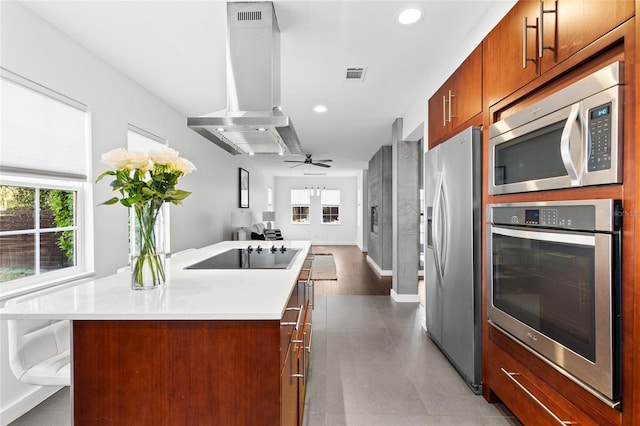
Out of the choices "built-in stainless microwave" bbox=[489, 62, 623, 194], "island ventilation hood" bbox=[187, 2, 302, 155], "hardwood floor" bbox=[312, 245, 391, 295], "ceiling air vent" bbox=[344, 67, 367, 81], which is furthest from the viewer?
"hardwood floor" bbox=[312, 245, 391, 295]

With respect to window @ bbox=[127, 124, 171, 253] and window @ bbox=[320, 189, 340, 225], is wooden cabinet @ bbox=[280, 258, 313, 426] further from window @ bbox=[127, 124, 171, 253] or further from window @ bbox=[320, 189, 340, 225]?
window @ bbox=[320, 189, 340, 225]

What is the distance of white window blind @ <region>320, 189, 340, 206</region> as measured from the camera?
1199 centimetres

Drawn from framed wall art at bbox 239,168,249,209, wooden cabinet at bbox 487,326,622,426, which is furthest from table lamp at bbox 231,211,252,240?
wooden cabinet at bbox 487,326,622,426

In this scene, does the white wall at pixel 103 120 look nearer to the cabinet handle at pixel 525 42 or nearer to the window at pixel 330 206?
the cabinet handle at pixel 525 42

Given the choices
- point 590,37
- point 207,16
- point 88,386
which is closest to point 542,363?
point 590,37

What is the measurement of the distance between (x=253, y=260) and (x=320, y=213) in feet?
32.2

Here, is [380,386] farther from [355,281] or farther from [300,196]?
[300,196]

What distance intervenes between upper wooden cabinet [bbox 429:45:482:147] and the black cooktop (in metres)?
1.66

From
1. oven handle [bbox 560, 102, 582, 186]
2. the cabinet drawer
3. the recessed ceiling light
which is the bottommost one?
the cabinet drawer

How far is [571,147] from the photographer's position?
1296 millimetres

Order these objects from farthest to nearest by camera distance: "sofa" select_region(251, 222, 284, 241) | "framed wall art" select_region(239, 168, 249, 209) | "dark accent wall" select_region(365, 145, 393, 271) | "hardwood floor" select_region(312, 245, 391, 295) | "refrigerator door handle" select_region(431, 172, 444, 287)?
"sofa" select_region(251, 222, 284, 241)
"framed wall art" select_region(239, 168, 249, 209)
"dark accent wall" select_region(365, 145, 393, 271)
"hardwood floor" select_region(312, 245, 391, 295)
"refrigerator door handle" select_region(431, 172, 444, 287)

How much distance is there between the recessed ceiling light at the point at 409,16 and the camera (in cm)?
208

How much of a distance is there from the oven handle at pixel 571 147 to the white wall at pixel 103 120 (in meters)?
3.05

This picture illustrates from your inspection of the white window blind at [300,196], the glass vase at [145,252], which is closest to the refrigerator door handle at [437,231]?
the glass vase at [145,252]
